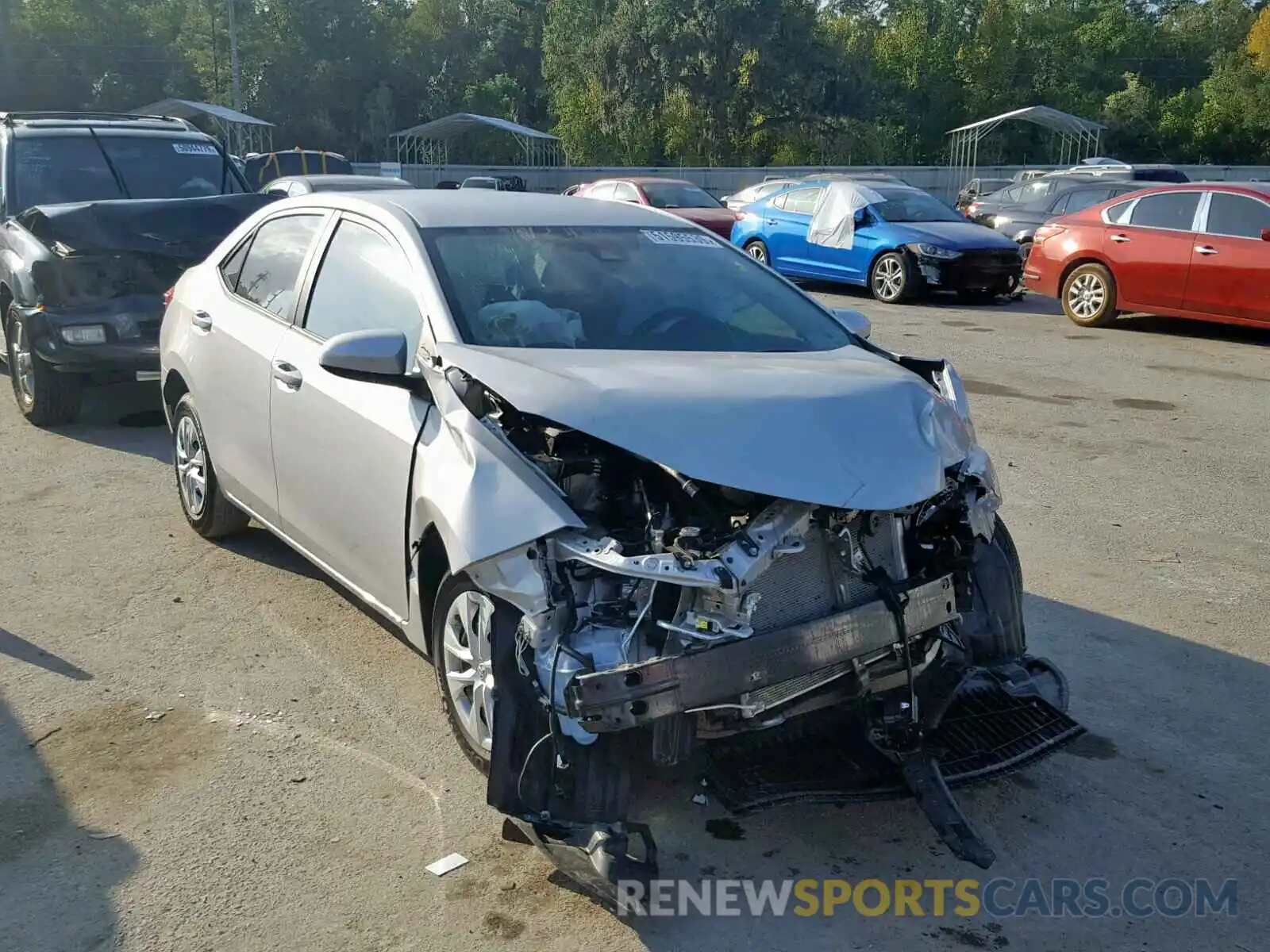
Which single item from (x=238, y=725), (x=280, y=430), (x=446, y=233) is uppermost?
(x=446, y=233)

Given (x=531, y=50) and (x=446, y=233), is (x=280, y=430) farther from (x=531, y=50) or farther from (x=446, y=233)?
(x=531, y=50)

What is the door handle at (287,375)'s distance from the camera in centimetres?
481

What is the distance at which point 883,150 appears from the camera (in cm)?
4775

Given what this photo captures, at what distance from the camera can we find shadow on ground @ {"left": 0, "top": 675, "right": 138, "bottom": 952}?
3215mm

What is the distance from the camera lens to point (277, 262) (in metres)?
5.42

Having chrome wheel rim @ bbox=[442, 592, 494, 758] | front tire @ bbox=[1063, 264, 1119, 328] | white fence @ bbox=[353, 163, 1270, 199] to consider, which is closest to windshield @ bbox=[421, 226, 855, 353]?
chrome wheel rim @ bbox=[442, 592, 494, 758]

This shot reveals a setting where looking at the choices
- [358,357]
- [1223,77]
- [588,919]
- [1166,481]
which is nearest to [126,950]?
[588,919]

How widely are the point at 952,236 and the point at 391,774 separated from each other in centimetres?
1340

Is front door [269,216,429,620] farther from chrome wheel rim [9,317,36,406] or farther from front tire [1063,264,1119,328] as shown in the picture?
front tire [1063,264,1119,328]

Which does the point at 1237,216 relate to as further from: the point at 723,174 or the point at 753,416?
the point at 723,174

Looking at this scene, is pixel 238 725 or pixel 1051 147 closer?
pixel 238 725

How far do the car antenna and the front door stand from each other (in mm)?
6098

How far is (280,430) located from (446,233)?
1.10 metres

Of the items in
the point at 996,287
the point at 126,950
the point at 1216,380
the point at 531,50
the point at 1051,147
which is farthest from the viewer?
the point at 531,50
